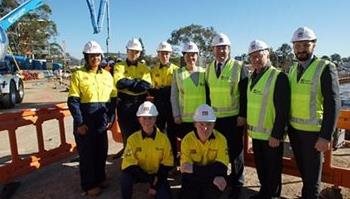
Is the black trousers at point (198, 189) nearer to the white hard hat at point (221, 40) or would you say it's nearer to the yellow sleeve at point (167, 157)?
the yellow sleeve at point (167, 157)

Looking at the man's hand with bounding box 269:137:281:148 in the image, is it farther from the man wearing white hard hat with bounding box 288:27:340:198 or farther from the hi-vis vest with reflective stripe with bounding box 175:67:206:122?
the hi-vis vest with reflective stripe with bounding box 175:67:206:122

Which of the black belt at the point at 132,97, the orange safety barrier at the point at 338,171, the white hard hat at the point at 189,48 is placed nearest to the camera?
the orange safety barrier at the point at 338,171

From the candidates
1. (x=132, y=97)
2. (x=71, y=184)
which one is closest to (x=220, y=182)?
(x=132, y=97)

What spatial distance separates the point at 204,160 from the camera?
4.50 metres

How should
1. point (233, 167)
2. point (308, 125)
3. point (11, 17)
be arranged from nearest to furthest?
point (308, 125), point (233, 167), point (11, 17)

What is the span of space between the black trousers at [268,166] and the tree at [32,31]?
56.8 meters

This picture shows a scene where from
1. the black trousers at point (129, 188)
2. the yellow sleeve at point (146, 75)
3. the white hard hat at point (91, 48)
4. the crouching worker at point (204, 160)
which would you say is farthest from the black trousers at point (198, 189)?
the white hard hat at point (91, 48)

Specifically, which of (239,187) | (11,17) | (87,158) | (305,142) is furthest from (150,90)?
(11,17)

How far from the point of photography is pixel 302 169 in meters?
4.31

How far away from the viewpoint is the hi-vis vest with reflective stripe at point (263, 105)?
14.2 ft

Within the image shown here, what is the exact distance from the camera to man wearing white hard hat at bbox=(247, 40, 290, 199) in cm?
425

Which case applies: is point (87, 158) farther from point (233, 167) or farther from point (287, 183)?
point (287, 183)

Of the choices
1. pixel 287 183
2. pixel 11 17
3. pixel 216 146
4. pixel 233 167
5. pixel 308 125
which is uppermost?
pixel 11 17

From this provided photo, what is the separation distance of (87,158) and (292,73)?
2.70 meters
